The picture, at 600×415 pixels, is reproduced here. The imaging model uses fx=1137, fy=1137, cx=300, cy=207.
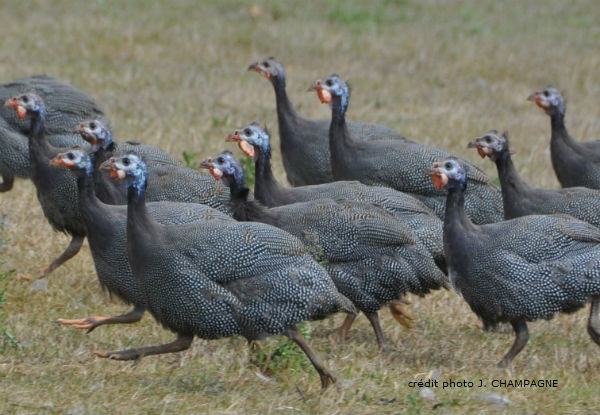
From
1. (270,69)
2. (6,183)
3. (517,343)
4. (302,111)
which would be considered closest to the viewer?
(517,343)

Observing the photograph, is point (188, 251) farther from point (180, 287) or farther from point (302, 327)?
point (302, 327)

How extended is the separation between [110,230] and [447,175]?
1619 millimetres

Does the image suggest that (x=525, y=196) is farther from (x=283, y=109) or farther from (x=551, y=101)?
(x=283, y=109)

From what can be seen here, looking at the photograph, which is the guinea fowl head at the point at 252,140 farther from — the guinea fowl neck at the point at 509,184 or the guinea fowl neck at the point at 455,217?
the guinea fowl neck at the point at 509,184

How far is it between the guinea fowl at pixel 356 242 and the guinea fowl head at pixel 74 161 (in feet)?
2.08

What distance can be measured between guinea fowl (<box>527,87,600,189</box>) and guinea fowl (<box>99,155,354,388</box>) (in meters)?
2.74

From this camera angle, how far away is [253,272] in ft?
15.6

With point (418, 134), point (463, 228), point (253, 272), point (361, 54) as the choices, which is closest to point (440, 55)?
point (361, 54)

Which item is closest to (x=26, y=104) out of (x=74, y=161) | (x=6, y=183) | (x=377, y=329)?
(x=6, y=183)

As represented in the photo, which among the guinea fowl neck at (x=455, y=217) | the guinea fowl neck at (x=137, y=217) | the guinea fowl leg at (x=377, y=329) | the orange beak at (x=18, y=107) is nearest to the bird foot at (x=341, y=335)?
the guinea fowl leg at (x=377, y=329)

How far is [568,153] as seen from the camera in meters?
7.09

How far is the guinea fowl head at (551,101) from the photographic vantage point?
23.6 ft

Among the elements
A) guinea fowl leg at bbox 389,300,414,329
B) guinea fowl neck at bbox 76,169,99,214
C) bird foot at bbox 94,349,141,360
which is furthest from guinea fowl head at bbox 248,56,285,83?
bird foot at bbox 94,349,141,360

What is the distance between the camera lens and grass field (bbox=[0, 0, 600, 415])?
182 inches
